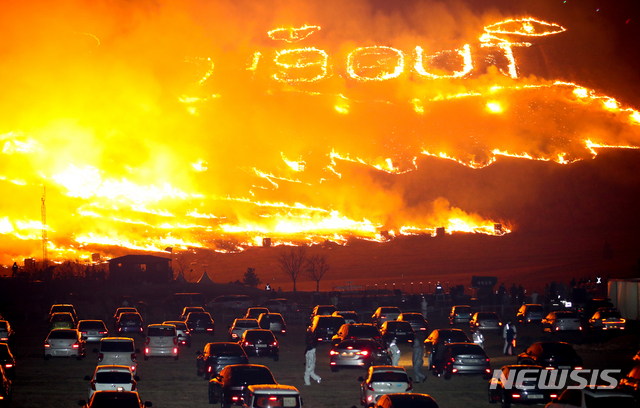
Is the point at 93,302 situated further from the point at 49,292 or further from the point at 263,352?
the point at 263,352

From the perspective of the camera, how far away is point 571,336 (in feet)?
142

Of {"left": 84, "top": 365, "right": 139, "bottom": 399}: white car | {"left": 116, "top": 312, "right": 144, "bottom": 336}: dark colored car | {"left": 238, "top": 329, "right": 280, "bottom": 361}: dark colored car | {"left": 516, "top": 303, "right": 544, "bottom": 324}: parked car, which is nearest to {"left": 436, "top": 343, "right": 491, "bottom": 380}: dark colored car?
{"left": 238, "top": 329, "right": 280, "bottom": 361}: dark colored car

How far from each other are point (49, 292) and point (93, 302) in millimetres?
12720

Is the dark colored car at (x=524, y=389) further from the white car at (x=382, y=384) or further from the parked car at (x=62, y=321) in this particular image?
the parked car at (x=62, y=321)

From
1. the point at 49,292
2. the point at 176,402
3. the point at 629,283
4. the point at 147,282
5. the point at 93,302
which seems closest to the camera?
the point at 176,402

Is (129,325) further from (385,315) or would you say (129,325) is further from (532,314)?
(532,314)

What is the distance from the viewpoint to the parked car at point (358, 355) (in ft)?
98.1

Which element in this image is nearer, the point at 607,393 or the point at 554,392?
the point at 607,393

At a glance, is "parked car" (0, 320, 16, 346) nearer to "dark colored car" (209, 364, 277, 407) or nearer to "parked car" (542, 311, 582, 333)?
"dark colored car" (209, 364, 277, 407)

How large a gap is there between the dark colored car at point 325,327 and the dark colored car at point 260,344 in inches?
228

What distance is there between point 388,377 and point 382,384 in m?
0.35

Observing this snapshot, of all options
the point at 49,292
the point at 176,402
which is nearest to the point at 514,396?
the point at 176,402

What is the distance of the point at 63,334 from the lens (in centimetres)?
3409

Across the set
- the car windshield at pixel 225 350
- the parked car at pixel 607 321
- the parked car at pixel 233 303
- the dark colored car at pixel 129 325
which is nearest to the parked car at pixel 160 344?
the car windshield at pixel 225 350
